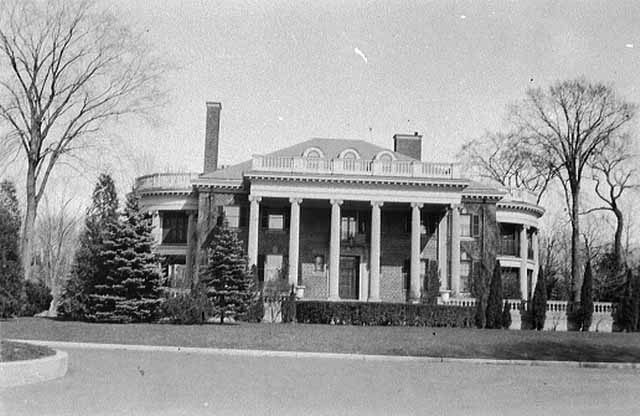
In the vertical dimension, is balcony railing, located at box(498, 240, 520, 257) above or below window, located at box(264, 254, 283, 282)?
above

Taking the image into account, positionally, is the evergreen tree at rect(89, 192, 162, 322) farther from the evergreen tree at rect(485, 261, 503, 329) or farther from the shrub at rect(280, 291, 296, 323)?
the evergreen tree at rect(485, 261, 503, 329)

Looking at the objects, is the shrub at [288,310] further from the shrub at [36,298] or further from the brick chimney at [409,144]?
the brick chimney at [409,144]

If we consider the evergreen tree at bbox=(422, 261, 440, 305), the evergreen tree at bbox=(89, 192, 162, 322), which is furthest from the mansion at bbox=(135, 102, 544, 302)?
the evergreen tree at bbox=(89, 192, 162, 322)

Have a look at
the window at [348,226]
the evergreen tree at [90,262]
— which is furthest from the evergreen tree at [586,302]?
the evergreen tree at [90,262]

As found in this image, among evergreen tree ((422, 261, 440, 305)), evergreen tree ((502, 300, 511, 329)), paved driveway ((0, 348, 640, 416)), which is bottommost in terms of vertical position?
paved driveway ((0, 348, 640, 416))

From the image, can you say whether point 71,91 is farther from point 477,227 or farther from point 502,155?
point 502,155

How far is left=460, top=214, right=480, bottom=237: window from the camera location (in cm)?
4422

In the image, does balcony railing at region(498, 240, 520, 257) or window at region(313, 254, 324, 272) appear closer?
window at region(313, 254, 324, 272)

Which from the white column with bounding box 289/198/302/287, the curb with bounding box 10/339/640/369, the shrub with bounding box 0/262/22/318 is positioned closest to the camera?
the curb with bounding box 10/339/640/369

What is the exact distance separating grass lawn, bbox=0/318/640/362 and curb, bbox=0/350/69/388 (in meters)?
8.14

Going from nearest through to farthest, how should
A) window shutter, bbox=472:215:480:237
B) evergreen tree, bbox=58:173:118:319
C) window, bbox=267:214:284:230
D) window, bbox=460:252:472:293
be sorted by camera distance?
evergreen tree, bbox=58:173:118:319, window, bbox=267:214:284:230, window, bbox=460:252:472:293, window shutter, bbox=472:215:480:237

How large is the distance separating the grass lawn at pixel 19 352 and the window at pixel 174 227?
32.9 metres

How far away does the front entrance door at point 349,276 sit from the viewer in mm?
43188

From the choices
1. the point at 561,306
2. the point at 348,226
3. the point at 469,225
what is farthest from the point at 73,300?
the point at 469,225
